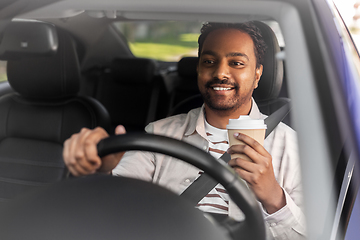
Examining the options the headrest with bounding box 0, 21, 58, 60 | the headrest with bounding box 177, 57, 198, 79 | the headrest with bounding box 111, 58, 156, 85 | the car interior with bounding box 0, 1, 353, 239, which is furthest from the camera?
the headrest with bounding box 111, 58, 156, 85

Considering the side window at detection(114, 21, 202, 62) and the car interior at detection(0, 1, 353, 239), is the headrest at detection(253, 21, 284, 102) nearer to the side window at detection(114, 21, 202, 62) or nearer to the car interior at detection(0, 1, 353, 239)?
the car interior at detection(0, 1, 353, 239)

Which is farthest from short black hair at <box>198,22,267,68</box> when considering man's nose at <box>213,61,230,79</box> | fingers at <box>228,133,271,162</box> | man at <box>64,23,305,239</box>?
fingers at <box>228,133,271,162</box>

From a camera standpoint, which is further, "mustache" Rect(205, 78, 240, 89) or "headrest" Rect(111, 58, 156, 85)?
"headrest" Rect(111, 58, 156, 85)

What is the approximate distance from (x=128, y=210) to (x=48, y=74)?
1.26 m

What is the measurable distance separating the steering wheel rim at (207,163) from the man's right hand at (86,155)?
0.04 meters

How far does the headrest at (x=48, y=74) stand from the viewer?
1743 millimetres

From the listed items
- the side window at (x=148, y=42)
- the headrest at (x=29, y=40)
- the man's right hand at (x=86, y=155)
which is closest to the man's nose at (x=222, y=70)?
the man's right hand at (x=86, y=155)

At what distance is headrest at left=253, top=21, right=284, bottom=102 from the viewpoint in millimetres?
1074

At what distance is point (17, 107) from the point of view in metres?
1.83

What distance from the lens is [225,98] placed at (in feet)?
3.73

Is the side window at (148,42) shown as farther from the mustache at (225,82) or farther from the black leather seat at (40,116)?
the mustache at (225,82)

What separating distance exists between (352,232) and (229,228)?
271 millimetres

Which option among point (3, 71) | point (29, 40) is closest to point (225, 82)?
point (29, 40)

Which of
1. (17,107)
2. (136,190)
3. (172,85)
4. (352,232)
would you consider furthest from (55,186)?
(172,85)
